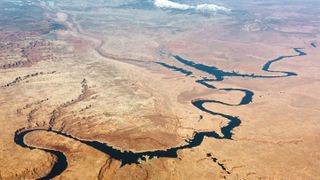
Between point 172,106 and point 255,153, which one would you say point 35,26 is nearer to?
point 172,106

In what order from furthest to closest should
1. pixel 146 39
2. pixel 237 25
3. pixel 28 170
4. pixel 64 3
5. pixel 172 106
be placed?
pixel 64 3 → pixel 237 25 → pixel 146 39 → pixel 172 106 → pixel 28 170

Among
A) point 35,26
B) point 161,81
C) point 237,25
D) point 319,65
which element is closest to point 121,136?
point 161,81

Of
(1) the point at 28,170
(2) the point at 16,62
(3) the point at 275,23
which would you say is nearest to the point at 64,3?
(3) the point at 275,23

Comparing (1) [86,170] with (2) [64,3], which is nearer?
(1) [86,170]

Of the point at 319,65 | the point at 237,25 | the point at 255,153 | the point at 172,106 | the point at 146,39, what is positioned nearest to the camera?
the point at 255,153

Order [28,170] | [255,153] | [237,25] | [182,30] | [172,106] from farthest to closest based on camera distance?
1. [237,25]
2. [182,30]
3. [172,106]
4. [255,153]
5. [28,170]

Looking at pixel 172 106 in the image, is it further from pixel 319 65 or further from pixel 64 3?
pixel 64 3
